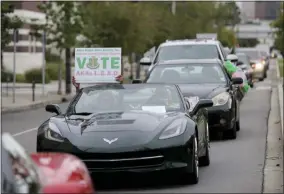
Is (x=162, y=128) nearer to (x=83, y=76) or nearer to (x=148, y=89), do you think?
(x=148, y=89)

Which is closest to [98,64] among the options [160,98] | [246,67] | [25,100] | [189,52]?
[189,52]

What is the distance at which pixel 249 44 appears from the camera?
504 feet

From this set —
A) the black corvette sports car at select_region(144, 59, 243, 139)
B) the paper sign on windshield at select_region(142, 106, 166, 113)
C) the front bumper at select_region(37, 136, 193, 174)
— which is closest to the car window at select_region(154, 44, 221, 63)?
the black corvette sports car at select_region(144, 59, 243, 139)

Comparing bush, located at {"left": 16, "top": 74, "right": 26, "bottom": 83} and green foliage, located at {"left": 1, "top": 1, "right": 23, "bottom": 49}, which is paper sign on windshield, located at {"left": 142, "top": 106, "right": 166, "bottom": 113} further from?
bush, located at {"left": 16, "top": 74, "right": 26, "bottom": 83}

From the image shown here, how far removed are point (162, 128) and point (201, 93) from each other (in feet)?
16.0

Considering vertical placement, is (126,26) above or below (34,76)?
above

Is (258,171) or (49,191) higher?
(49,191)

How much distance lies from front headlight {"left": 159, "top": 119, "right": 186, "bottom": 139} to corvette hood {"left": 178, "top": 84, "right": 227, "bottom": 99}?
4360 millimetres

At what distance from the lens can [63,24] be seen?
3150 cm

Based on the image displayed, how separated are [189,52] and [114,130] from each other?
1172 cm

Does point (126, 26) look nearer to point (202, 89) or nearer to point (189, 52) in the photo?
point (189, 52)

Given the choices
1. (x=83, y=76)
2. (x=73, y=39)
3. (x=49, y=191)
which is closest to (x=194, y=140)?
(x=49, y=191)

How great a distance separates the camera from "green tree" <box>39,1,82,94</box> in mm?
31453

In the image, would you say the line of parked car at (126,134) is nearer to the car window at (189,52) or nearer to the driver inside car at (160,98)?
the driver inside car at (160,98)
